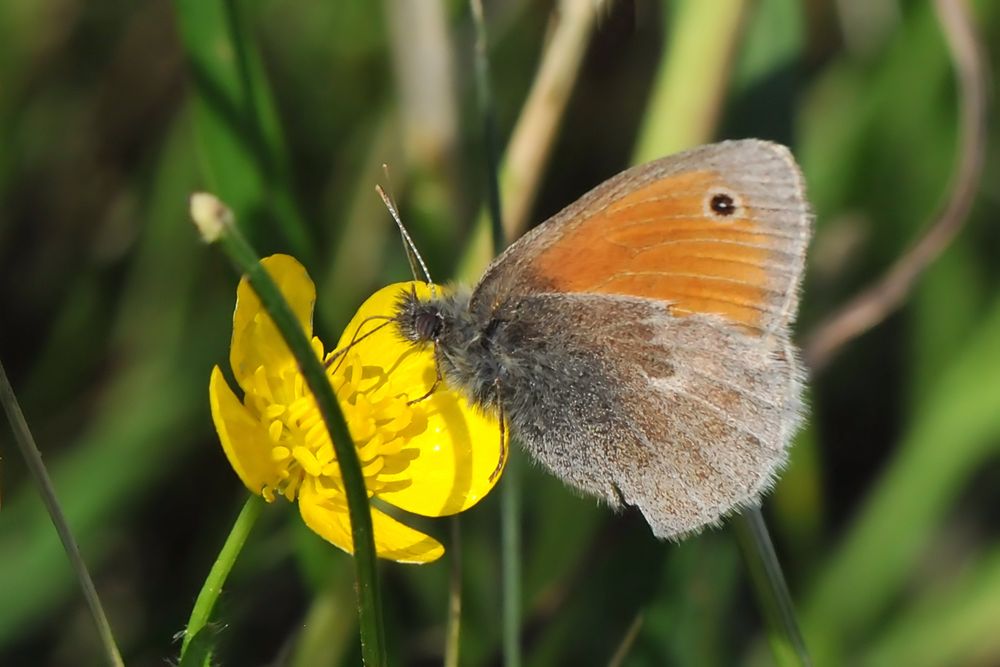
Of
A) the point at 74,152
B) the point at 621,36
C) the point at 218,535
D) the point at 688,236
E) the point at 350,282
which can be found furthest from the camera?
the point at 74,152

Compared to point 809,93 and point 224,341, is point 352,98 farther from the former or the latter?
point 809,93

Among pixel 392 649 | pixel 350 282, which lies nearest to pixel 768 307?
pixel 392 649

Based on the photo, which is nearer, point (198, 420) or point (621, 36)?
point (621, 36)

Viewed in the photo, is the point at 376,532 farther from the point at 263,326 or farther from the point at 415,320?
the point at 415,320

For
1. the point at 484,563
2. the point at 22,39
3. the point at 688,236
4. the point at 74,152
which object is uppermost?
the point at 22,39

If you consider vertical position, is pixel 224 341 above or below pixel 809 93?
above

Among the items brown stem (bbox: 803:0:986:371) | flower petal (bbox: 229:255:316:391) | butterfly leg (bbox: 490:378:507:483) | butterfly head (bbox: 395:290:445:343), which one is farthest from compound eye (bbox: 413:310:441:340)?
brown stem (bbox: 803:0:986:371)
